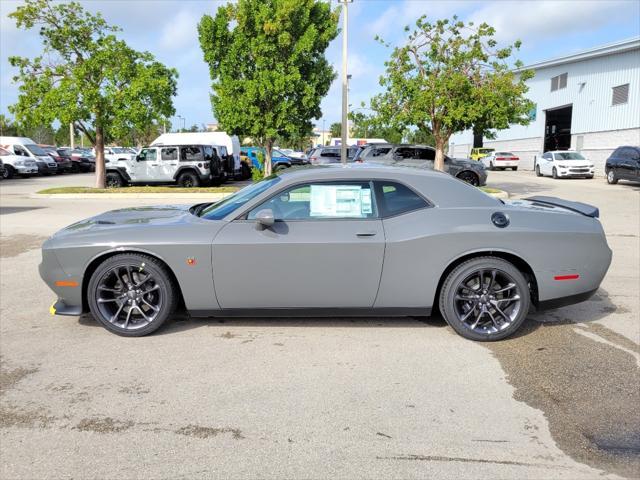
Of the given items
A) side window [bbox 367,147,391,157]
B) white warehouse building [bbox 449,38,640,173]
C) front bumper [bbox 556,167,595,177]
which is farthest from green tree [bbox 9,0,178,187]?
white warehouse building [bbox 449,38,640,173]

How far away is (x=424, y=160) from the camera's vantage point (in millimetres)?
20047

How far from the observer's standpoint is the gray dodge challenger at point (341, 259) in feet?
14.0

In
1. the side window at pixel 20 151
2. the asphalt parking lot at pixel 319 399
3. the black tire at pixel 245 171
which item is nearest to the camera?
the asphalt parking lot at pixel 319 399

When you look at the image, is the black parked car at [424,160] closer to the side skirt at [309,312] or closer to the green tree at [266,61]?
the green tree at [266,61]

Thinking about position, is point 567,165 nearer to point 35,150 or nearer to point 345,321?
point 345,321

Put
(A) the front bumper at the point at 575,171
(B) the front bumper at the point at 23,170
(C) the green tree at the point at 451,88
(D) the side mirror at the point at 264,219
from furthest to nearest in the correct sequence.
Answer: (B) the front bumper at the point at 23,170 < (A) the front bumper at the point at 575,171 < (C) the green tree at the point at 451,88 < (D) the side mirror at the point at 264,219

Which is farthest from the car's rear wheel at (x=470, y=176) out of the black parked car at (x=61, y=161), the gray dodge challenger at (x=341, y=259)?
the black parked car at (x=61, y=161)

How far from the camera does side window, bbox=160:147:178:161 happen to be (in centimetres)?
2019

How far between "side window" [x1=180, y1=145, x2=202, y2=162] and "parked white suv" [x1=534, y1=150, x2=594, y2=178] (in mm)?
19413

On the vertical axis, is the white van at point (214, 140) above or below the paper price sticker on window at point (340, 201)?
above

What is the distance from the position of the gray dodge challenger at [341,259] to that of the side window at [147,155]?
54.9 feet

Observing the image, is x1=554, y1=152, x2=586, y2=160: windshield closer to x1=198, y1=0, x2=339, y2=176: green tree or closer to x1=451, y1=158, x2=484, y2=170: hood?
x1=451, y1=158, x2=484, y2=170: hood

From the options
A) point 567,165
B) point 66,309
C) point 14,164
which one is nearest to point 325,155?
point 567,165

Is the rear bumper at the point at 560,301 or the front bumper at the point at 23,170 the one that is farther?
the front bumper at the point at 23,170
